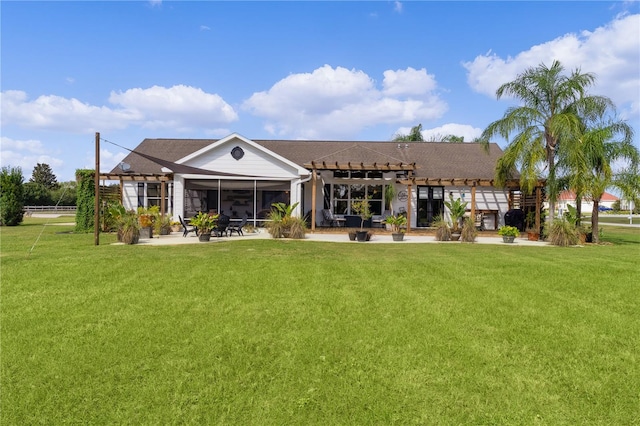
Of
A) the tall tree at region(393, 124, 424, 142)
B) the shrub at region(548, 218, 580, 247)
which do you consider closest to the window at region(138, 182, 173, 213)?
the shrub at region(548, 218, 580, 247)

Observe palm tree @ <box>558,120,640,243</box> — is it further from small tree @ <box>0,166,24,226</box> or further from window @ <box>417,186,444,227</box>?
small tree @ <box>0,166,24,226</box>

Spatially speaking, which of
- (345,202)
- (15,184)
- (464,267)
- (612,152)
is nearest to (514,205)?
(612,152)

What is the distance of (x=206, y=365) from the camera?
407cm

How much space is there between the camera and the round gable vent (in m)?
20.7

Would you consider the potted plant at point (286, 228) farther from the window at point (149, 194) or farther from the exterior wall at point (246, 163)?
the window at point (149, 194)

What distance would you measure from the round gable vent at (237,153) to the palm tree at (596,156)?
50.6 feet

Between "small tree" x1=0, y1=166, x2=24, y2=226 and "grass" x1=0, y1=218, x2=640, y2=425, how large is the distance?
19.0 m

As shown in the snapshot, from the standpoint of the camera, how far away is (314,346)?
4570mm

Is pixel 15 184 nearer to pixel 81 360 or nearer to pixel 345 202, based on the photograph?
pixel 345 202

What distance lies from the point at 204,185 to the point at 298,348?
17.7 metres

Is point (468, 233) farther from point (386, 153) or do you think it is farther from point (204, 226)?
point (386, 153)

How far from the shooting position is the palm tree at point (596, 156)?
16031 mm

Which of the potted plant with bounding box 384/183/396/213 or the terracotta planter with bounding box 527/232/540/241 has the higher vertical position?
the potted plant with bounding box 384/183/396/213

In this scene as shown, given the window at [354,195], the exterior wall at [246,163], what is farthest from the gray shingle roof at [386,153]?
the exterior wall at [246,163]
